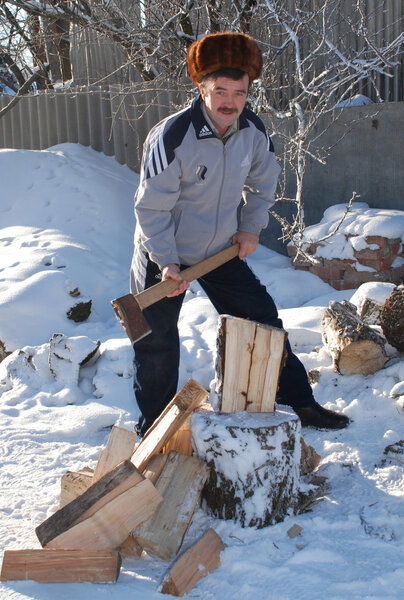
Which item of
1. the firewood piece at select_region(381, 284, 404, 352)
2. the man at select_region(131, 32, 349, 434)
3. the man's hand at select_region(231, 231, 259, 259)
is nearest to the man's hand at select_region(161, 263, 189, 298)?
the man at select_region(131, 32, 349, 434)

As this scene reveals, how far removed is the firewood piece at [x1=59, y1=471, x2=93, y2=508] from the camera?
244 cm

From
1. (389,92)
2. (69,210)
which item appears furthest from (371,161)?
(69,210)

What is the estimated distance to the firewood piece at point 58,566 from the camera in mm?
2020

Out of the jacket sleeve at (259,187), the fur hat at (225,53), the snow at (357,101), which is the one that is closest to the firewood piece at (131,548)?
the jacket sleeve at (259,187)

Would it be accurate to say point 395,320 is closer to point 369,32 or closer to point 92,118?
point 369,32

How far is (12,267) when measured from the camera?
5648mm

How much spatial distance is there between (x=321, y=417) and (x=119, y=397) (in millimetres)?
1274

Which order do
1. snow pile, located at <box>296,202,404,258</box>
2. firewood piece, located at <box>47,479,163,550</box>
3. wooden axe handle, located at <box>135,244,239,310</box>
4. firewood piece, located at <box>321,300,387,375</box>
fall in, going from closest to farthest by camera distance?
firewood piece, located at <box>47,479,163,550</box>
wooden axe handle, located at <box>135,244,239,310</box>
firewood piece, located at <box>321,300,387,375</box>
snow pile, located at <box>296,202,404,258</box>

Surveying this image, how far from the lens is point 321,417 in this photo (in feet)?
10.2

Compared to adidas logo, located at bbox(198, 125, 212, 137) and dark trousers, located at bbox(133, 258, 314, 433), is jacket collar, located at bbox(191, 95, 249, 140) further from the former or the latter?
dark trousers, located at bbox(133, 258, 314, 433)

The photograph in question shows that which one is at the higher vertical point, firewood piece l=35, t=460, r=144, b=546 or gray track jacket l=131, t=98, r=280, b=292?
gray track jacket l=131, t=98, r=280, b=292

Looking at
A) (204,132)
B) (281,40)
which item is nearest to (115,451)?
(204,132)

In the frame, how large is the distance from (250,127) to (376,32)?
4.75 metres

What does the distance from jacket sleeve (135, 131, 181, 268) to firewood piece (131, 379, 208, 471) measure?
58 centimetres
